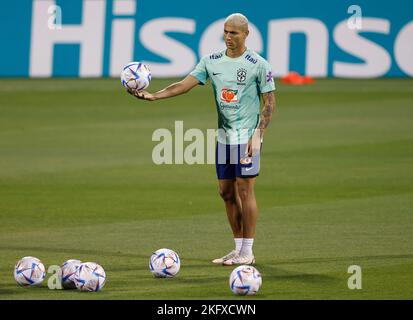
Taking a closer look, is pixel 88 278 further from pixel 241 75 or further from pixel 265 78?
pixel 265 78

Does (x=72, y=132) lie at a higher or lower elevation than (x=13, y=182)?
higher

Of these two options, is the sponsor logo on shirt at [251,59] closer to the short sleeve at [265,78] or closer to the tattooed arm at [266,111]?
the short sleeve at [265,78]

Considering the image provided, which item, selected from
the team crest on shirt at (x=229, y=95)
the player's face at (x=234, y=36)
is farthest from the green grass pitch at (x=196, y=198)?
the player's face at (x=234, y=36)

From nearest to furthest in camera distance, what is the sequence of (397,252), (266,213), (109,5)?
(397,252)
(266,213)
(109,5)

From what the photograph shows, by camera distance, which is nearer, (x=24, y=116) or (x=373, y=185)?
(x=373, y=185)

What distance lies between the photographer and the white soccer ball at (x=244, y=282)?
10719mm

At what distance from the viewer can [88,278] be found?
10789 mm

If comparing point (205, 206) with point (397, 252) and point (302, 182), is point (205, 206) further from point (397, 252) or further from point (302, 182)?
point (397, 252)

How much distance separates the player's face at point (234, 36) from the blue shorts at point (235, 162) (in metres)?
1.09

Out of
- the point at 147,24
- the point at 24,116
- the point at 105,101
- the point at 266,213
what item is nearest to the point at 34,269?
the point at 266,213

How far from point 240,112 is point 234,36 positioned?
2.74 ft
